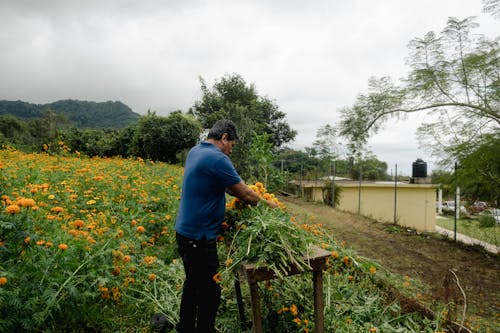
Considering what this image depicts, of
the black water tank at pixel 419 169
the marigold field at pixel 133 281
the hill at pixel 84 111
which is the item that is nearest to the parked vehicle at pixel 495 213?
the marigold field at pixel 133 281

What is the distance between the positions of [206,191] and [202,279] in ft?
2.18

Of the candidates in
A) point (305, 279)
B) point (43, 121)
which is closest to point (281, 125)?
point (43, 121)

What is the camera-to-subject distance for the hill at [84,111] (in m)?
44.0

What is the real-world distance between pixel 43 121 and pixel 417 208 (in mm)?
31785

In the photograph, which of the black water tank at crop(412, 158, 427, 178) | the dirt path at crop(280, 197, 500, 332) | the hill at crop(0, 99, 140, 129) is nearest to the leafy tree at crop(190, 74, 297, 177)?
the dirt path at crop(280, 197, 500, 332)

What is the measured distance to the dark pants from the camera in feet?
8.06

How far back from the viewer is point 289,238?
2.24 meters

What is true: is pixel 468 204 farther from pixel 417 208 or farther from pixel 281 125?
pixel 281 125

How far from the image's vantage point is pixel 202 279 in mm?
2480

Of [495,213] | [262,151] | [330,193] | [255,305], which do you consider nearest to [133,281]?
Answer: [255,305]

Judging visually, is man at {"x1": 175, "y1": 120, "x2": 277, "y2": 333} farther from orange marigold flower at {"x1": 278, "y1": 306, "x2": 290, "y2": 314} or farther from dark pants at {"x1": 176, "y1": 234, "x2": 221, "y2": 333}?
orange marigold flower at {"x1": 278, "y1": 306, "x2": 290, "y2": 314}

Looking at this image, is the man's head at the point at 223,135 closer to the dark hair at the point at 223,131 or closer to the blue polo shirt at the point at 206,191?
the dark hair at the point at 223,131

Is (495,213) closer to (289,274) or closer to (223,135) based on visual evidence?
(289,274)

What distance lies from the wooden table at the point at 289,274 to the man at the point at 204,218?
0.43 meters
